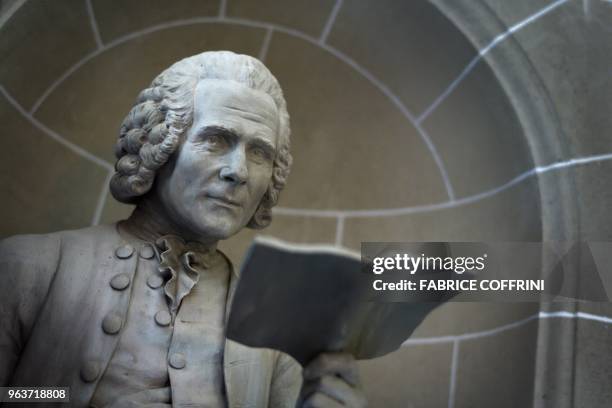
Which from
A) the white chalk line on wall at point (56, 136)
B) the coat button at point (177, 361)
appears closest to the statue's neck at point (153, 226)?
the coat button at point (177, 361)

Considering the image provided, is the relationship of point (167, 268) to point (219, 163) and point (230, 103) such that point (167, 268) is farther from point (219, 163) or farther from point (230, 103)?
point (230, 103)

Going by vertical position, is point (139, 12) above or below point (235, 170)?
above

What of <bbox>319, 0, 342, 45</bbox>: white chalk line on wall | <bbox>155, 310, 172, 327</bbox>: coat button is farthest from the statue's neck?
<bbox>319, 0, 342, 45</bbox>: white chalk line on wall

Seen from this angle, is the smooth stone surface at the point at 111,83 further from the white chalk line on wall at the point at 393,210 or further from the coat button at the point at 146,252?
the coat button at the point at 146,252

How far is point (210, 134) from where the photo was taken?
89.8 inches

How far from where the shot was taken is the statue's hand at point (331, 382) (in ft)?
6.00

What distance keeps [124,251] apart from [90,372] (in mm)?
324

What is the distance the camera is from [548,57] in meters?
2.92

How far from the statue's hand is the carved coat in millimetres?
369

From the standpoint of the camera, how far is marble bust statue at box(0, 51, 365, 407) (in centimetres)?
213

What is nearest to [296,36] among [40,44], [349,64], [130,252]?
[349,64]

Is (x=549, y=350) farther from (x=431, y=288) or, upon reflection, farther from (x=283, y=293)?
(x=283, y=293)

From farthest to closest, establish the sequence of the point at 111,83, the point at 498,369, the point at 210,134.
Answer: the point at 111,83 < the point at 498,369 < the point at 210,134

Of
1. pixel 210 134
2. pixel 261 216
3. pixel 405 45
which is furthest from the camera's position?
pixel 405 45
